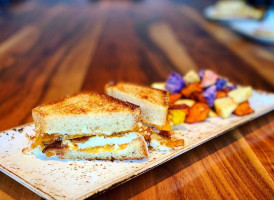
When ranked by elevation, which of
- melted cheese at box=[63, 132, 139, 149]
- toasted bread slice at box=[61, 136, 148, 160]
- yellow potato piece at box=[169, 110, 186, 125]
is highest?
melted cheese at box=[63, 132, 139, 149]

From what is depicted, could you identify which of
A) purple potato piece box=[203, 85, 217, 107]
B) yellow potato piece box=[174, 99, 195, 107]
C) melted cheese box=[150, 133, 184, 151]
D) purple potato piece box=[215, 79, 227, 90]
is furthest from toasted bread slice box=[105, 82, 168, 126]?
purple potato piece box=[215, 79, 227, 90]

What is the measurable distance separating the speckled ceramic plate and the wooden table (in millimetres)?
61

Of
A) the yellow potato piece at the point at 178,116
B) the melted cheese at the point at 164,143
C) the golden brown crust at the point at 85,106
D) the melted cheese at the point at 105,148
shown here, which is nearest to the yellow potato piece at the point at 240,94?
the yellow potato piece at the point at 178,116

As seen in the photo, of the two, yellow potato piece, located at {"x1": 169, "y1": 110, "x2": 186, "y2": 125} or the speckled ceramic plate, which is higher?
the speckled ceramic plate

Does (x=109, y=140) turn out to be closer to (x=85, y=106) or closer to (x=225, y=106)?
(x=85, y=106)

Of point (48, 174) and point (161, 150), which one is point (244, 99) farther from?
point (48, 174)

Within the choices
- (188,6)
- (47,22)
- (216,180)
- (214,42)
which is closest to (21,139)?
(216,180)

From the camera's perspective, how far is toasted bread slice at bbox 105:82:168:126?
1.59 meters

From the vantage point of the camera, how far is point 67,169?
1.34m

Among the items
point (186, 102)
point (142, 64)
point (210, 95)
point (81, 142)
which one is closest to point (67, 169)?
point (81, 142)

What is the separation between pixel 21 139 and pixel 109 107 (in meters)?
0.49

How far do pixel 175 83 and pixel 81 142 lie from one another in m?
0.86

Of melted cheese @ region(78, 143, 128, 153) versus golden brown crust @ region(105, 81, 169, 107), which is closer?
melted cheese @ region(78, 143, 128, 153)

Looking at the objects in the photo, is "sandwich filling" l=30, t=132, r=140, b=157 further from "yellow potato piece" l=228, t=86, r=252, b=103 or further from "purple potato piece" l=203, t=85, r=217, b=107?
"yellow potato piece" l=228, t=86, r=252, b=103
